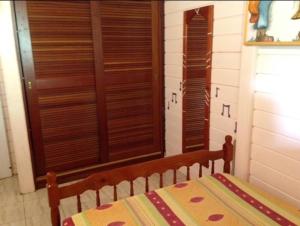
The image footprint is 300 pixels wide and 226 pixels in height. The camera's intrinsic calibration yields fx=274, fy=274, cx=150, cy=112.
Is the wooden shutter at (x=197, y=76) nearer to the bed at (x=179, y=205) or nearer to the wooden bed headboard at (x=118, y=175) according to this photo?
the wooden bed headboard at (x=118, y=175)

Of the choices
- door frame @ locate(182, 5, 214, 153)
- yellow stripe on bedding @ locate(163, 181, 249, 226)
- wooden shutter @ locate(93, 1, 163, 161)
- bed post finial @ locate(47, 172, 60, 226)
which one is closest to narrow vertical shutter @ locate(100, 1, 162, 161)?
wooden shutter @ locate(93, 1, 163, 161)

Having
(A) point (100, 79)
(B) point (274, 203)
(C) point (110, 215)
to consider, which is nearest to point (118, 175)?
(C) point (110, 215)

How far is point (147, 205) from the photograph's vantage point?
4.46ft

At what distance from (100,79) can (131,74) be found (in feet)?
0.98

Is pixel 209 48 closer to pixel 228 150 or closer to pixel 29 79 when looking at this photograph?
pixel 228 150

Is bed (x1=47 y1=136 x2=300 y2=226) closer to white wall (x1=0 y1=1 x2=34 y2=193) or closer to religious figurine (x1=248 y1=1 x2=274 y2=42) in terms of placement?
religious figurine (x1=248 y1=1 x2=274 y2=42)

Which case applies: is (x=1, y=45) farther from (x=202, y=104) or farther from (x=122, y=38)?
(x=202, y=104)

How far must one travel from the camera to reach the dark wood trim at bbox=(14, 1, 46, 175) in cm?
201

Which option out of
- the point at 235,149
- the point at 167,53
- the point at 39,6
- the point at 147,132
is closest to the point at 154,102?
the point at 147,132

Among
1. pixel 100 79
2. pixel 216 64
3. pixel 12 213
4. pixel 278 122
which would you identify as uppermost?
pixel 216 64

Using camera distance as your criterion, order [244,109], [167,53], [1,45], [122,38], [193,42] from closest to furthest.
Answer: [244,109] → [1,45] → [193,42] → [122,38] → [167,53]

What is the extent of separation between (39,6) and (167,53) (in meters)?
1.14

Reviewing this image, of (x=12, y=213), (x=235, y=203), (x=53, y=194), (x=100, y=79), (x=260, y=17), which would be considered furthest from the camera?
(x=100, y=79)

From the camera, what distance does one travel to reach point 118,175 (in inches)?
57.4
